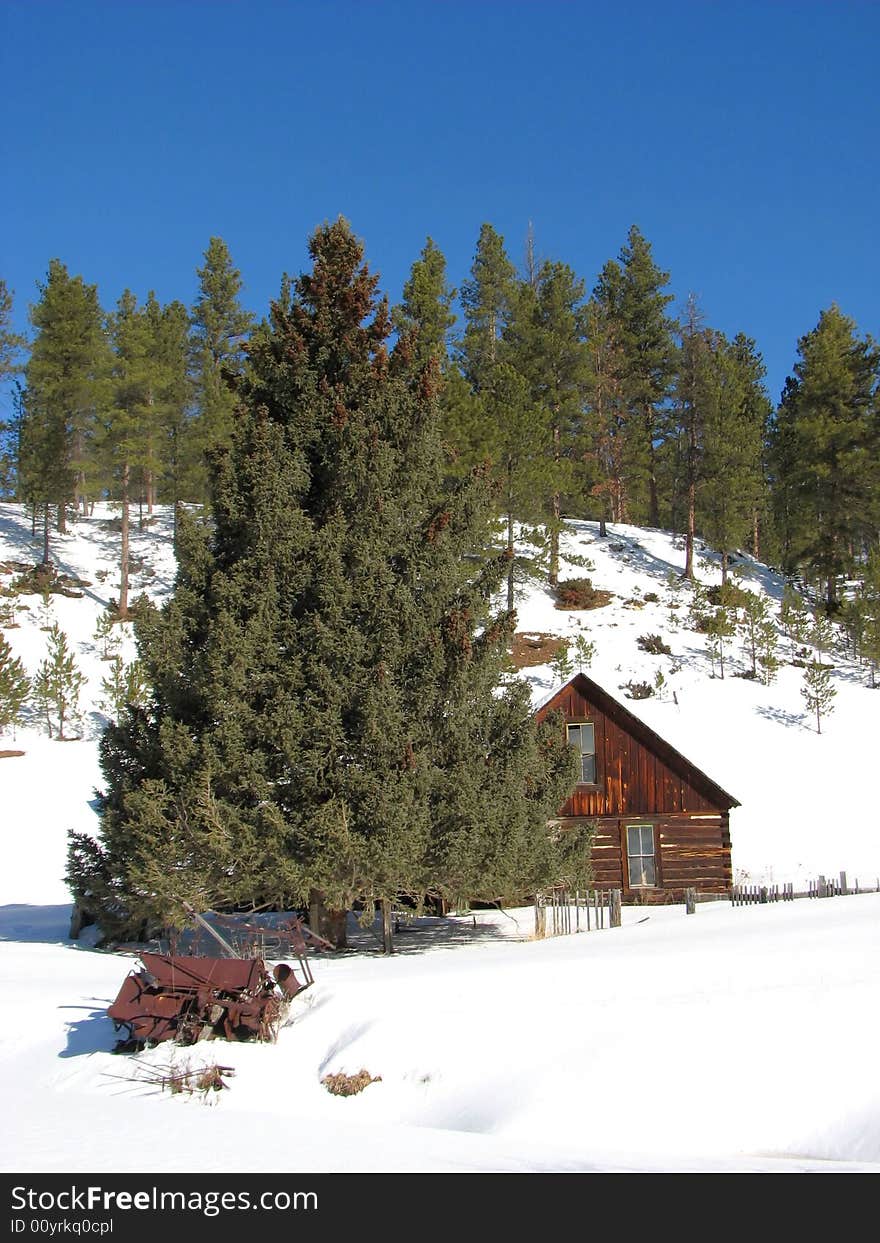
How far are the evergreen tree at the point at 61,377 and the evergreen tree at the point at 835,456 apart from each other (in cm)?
3534

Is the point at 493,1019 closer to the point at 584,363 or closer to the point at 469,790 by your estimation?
the point at 469,790

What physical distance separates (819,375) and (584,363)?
12.1 m

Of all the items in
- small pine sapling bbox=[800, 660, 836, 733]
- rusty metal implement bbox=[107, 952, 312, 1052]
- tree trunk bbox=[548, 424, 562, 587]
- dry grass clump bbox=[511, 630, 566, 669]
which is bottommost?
rusty metal implement bbox=[107, 952, 312, 1052]

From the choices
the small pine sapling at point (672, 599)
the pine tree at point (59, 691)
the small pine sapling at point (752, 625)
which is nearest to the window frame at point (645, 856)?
the small pine sapling at point (752, 625)

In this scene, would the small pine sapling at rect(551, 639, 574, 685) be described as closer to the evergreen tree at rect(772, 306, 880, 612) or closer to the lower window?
the lower window

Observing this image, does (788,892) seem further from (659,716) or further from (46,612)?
(46,612)

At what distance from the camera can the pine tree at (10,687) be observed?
35.7 m

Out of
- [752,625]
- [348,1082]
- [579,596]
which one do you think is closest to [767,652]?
[752,625]

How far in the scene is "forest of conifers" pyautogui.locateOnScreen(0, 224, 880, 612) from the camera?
1885 inches

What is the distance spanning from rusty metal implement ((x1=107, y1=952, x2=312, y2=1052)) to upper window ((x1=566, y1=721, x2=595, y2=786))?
1666 cm

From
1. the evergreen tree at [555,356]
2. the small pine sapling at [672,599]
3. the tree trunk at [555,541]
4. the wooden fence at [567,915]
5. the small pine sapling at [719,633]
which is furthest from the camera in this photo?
the evergreen tree at [555,356]

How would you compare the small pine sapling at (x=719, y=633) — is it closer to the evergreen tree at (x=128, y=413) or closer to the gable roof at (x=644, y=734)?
the gable roof at (x=644, y=734)

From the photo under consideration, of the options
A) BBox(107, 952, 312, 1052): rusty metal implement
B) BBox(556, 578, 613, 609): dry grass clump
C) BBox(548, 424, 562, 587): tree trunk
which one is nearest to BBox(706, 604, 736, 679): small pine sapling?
BBox(556, 578, 613, 609): dry grass clump
